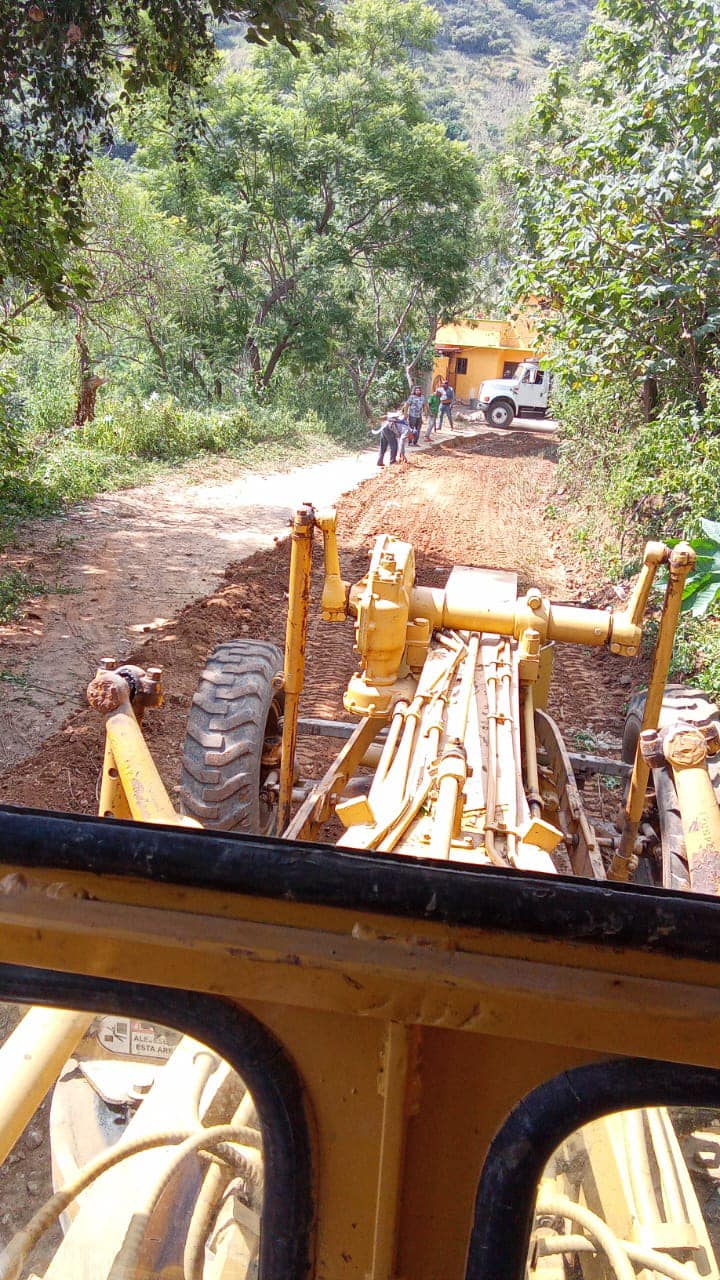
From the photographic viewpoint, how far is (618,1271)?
3.77 feet

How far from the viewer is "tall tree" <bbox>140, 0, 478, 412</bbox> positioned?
2342 centimetres

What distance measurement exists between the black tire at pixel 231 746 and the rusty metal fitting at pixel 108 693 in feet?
3.72

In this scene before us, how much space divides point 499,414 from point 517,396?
80 centimetres

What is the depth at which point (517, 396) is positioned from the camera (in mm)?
31578

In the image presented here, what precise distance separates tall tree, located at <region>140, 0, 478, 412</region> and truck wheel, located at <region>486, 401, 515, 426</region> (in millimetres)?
6154

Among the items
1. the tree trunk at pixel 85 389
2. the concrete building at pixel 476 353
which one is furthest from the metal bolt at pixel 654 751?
the concrete building at pixel 476 353

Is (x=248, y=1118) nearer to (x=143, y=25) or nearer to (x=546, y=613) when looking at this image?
(x=546, y=613)

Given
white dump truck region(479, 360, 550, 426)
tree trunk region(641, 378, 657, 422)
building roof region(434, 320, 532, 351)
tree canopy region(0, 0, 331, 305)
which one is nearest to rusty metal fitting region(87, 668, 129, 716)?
tree canopy region(0, 0, 331, 305)

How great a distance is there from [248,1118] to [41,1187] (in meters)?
0.30

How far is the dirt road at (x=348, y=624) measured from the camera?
21.0 feet

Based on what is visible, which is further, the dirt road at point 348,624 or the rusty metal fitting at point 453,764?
the dirt road at point 348,624

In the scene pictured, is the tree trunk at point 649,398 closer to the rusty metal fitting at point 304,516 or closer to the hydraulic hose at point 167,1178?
the rusty metal fitting at point 304,516

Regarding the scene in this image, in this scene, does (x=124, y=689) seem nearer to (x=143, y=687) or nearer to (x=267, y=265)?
(x=143, y=687)

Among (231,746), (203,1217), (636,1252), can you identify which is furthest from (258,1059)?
(231,746)
